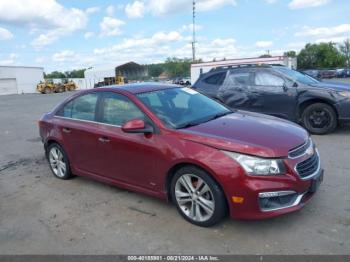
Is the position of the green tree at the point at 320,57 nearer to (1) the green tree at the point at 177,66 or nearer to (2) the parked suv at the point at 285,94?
(1) the green tree at the point at 177,66

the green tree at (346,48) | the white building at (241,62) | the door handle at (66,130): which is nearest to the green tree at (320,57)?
the green tree at (346,48)

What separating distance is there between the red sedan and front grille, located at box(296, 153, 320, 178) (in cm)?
1

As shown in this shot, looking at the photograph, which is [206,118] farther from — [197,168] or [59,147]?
[59,147]

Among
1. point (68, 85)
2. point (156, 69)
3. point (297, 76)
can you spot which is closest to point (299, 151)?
point (297, 76)

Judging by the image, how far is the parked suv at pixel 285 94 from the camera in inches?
312

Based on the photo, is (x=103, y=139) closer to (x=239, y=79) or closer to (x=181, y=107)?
(x=181, y=107)

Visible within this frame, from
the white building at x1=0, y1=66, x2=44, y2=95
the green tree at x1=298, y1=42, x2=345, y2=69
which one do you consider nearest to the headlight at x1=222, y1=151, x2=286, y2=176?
the white building at x1=0, y1=66, x2=44, y2=95

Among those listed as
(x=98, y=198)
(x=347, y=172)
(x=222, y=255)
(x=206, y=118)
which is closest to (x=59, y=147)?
(x=98, y=198)

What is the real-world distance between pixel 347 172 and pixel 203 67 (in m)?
26.2

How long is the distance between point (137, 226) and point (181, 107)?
158 cm

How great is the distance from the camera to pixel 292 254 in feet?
10.9

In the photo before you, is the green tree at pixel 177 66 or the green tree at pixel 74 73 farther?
the green tree at pixel 74 73

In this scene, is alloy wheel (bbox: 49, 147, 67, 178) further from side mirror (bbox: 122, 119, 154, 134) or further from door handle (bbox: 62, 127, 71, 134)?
side mirror (bbox: 122, 119, 154, 134)

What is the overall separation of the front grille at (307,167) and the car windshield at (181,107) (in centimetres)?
126
